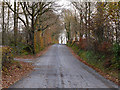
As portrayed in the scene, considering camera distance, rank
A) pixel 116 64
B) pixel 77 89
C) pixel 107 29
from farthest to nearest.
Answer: pixel 107 29
pixel 116 64
pixel 77 89

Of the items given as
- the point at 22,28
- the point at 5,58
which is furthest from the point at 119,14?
the point at 22,28

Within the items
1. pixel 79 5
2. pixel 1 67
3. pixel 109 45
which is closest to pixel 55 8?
pixel 79 5

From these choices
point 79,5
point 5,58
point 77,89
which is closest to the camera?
point 77,89

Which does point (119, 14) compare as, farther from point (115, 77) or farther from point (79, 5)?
point (79, 5)

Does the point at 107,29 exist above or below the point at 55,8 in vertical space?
below

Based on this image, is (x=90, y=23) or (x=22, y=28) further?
(x=22, y=28)

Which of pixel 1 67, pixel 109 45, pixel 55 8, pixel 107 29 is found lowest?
pixel 1 67

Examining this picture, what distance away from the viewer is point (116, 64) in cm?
1237

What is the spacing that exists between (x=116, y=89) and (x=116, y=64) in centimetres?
469

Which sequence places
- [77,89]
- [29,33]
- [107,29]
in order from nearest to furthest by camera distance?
1. [77,89]
2. [107,29]
3. [29,33]

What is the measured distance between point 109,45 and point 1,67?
9.59m

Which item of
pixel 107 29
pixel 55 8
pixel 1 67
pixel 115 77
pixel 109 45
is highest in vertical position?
pixel 55 8

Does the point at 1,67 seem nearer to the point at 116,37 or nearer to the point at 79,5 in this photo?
the point at 116,37

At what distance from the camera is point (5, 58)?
11.3 m
